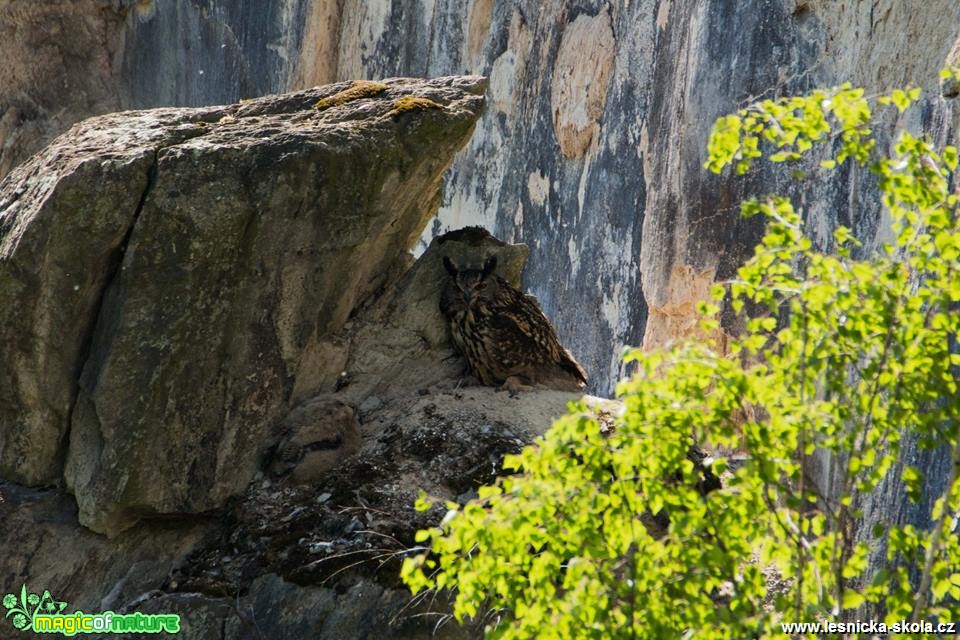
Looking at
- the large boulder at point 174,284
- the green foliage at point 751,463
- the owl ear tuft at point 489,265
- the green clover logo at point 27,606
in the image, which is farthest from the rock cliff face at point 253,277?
the green foliage at point 751,463

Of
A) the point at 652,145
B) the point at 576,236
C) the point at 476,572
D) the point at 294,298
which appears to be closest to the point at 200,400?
the point at 294,298

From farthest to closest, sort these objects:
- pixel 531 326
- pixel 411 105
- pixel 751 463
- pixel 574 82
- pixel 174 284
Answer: pixel 574 82 → pixel 531 326 → pixel 411 105 → pixel 174 284 → pixel 751 463

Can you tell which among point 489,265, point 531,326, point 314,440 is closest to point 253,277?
point 314,440

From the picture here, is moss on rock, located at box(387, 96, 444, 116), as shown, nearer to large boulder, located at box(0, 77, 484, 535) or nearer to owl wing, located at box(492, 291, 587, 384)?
large boulder, located at box(0, 77, 484, 535)

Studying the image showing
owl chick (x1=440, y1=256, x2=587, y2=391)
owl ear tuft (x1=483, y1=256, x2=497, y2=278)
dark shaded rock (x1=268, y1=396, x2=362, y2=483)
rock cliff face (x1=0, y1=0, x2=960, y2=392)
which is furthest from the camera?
rock cliff face (x1=0, y1=0, x2=960, y2=392)

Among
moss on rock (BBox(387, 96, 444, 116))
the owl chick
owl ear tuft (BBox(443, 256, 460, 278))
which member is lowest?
the owl chick

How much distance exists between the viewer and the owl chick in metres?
6.90

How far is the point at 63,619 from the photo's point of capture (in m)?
6.08

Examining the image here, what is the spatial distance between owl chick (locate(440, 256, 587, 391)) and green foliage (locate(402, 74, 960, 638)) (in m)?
2.97

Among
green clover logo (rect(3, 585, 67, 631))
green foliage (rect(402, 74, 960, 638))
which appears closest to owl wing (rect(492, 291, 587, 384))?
green clover logo (rect(3, 585, 67, 631))

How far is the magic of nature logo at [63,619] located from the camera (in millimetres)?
5887

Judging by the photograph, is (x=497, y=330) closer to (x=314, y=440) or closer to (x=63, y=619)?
(x=314, y=440)

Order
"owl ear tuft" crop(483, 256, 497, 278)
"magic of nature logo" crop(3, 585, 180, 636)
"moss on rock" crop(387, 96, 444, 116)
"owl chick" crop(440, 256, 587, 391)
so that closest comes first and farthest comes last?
"magic of nature logo" crop(3, 585, 180, 636), "moss on rock" crop(387, 96, 444, 116), "owl chick" crop(440, 256, 587, 391), "owl ear tuft" crop(483, 256, 497, 278)

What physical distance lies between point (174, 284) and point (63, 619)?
173cm
